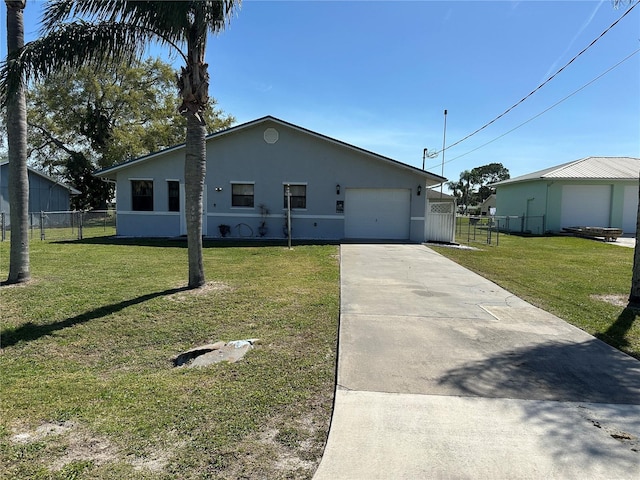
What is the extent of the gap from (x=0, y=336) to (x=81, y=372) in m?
1.68

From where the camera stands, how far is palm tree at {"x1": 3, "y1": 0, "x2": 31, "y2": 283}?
673 centimetres

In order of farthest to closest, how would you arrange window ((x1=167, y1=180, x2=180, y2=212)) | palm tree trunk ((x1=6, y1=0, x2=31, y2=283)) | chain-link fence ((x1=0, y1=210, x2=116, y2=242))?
window ((x1=167, y1=180, x2=180, y2=212)), chain-link fence ((x1=0, y1=210, x2=116, y2=242)), palm tree trunk ((x1=6, y1=0, x2=31, y2=283))

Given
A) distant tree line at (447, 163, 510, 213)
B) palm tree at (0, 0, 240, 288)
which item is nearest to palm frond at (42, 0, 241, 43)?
palm tree at (0, 0, 240, 288)

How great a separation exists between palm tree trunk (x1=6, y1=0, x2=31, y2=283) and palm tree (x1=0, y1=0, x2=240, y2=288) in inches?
29.3

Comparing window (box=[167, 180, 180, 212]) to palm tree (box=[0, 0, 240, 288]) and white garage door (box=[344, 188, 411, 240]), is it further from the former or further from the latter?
palm tree (box=[0, 0, 240, 288])

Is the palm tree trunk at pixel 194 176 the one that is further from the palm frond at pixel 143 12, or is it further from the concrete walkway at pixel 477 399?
the concrete walkway at pixel 477 399

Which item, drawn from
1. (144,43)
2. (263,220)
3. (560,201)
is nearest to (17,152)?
(144,43)

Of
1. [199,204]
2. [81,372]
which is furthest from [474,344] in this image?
[199,204]

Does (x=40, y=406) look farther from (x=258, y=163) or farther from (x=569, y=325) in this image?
(x=258, y=163)

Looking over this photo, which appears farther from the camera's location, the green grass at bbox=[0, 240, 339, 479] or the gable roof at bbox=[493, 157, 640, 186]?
the gable roof at bbox=[493, 157, 640, 186]

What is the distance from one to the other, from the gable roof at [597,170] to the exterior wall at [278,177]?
12.8 m

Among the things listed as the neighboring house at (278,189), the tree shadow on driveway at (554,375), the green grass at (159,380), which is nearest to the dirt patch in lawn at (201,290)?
the green grass at (159,380)

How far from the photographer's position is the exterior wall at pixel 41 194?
24.7 metres

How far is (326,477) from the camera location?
233 cm
